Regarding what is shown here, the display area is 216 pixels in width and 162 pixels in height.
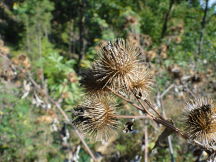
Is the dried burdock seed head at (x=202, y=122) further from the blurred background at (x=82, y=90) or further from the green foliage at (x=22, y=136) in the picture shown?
the green foliage at (x=22, y=136)

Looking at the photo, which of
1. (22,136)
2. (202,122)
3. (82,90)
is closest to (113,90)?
(82,90)

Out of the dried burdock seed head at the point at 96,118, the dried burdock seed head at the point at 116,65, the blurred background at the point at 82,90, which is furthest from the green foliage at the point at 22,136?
the dried burdock seed head at the point at 116,65

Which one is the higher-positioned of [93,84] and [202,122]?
[93,84]

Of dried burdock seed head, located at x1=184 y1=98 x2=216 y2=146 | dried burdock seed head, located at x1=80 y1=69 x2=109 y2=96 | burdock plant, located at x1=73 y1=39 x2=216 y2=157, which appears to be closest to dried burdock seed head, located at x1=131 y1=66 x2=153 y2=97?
burdock plant, located at x1=73 y1=39 x2=216 y2=157

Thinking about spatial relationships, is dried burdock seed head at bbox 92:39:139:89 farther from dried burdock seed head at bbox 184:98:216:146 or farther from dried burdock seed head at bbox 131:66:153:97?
dried burdock seed head at bbox 184:98:216:146

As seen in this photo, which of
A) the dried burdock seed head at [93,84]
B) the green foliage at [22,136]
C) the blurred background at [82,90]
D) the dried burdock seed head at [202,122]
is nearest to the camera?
the dried burdock seed head at [202,122]

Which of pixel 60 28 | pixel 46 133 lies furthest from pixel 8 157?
pixel 60 28

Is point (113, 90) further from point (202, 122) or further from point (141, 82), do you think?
point (202, 122)
